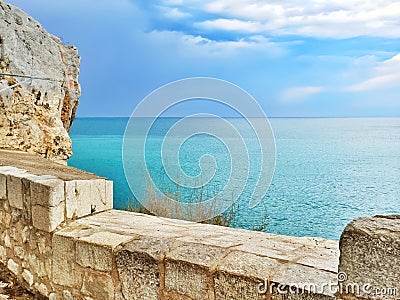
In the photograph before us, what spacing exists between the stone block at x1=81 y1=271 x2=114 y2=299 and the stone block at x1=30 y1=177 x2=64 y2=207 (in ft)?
1.69

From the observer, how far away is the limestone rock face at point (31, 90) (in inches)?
191

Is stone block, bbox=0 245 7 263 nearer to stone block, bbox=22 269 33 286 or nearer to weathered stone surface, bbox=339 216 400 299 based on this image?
stone block, bbox=22 269 33 286

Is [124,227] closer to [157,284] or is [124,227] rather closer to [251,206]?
[157,284]

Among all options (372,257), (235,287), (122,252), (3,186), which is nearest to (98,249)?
(122,252)

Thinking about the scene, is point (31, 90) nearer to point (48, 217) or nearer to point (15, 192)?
point (15, 192)

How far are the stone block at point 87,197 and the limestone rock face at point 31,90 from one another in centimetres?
228

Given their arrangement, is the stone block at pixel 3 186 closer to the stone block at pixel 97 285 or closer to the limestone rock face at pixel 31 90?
the stone block at pixel 97 285

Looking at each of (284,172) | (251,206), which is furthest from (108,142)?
(251,206)

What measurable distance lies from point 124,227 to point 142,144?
2446 mm

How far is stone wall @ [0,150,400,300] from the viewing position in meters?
1.44

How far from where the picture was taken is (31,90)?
510cm

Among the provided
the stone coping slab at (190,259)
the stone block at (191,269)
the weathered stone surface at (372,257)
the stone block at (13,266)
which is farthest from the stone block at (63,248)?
the weathered stone surface at (372,257)

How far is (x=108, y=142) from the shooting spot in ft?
62.2

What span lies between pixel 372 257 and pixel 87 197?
197 cm
